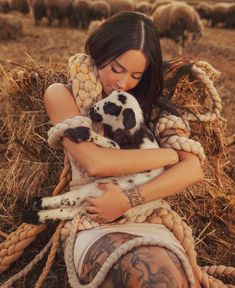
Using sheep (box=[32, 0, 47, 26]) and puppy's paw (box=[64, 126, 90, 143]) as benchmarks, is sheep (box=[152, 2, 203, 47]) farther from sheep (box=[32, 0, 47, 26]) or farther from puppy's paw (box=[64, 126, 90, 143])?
puppy's paw (box=[64, 126, 90, 143])

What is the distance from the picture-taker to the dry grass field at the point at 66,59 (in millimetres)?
2904

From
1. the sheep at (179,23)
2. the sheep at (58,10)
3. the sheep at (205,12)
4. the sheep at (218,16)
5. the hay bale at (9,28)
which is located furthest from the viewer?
the sheep at (205,12)

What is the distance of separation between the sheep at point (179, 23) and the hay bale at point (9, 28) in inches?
124

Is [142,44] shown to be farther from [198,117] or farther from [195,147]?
[198,117]

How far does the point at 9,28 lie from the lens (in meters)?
10.3

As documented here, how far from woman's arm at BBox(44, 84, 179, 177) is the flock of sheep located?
17.3 feet

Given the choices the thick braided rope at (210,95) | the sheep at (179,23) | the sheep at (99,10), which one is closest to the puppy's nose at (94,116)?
the thick braided rope at (210,95)

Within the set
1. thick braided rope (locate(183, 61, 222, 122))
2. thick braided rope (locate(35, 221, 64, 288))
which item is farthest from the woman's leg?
thick braided rope (locate(183, 61, 222, 122))

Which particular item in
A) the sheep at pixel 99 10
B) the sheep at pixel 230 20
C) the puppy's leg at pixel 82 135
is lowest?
the sheep at pixel 230 20

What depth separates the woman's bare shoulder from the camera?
2.50 meters

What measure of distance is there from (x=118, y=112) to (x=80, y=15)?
12.9m

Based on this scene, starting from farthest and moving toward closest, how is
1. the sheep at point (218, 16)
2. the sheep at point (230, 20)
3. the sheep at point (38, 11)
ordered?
the sheep at point (218, 16) < the sheep at point (230, 20) < the sheep at point (38, 11)

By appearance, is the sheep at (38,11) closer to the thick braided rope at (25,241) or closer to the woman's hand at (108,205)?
the thick braided rope at (25,241)

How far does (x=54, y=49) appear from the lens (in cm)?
930
